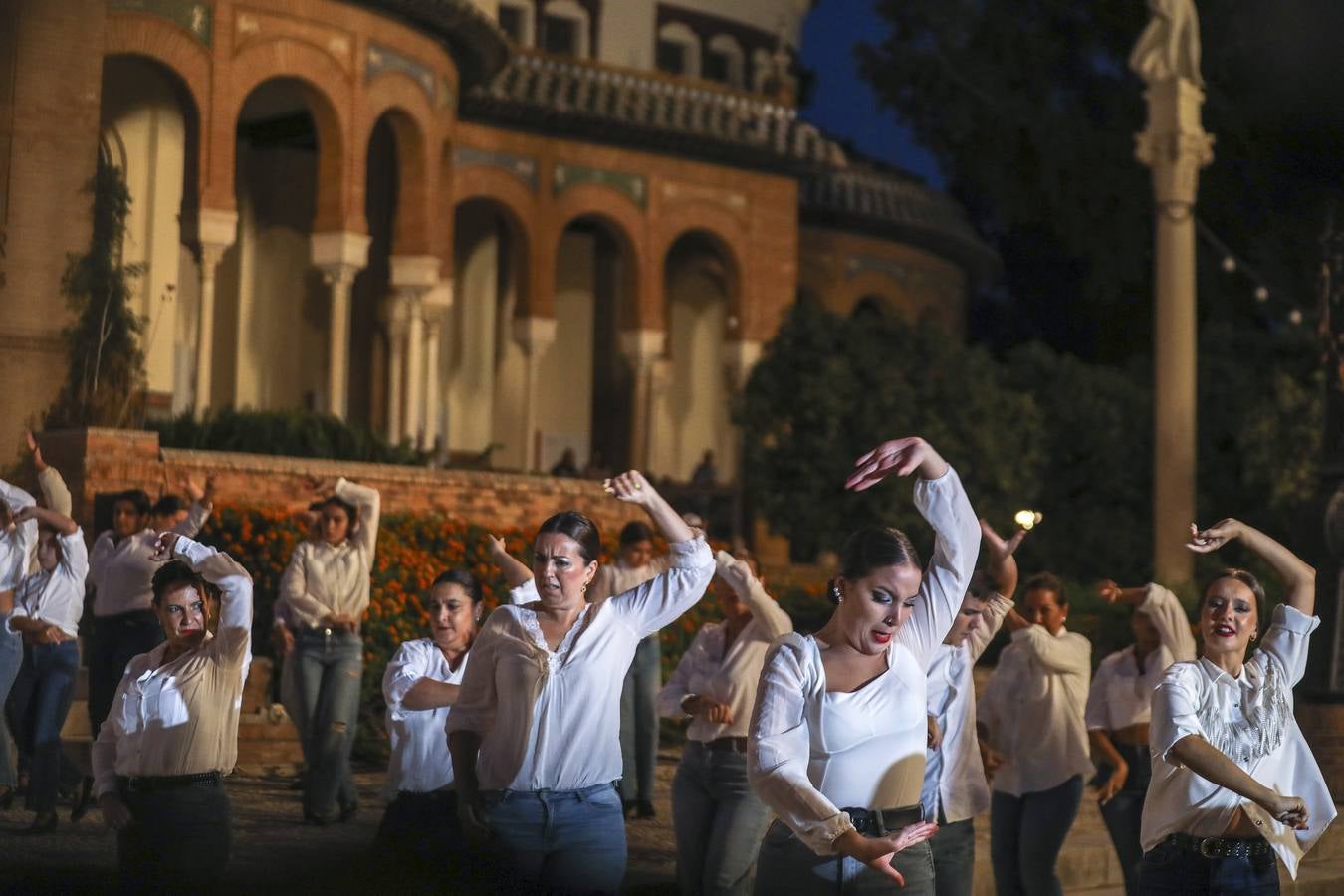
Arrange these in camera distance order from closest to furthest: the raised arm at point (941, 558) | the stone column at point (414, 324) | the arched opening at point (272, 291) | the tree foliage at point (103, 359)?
1. the raised arm at point (941, 558)
2. the tree foliage at point (103, 359)
3. the stone column at point (414, 324)
4. the arched opening at point (272, 291)

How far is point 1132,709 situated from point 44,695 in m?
5.04

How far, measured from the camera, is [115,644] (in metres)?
10.6

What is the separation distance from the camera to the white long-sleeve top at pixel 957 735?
7096 millimetres

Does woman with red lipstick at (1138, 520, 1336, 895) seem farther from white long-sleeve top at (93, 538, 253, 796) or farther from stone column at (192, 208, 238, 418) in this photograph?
stone column at (192, 208, 238, 418)

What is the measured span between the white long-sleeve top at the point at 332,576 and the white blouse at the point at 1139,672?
12.5 ft

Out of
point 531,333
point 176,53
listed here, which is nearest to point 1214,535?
point 176,53

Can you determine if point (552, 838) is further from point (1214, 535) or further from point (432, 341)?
point (432, 341)

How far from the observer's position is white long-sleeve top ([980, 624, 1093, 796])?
8250 millimetres

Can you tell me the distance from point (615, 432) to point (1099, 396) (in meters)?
6.94

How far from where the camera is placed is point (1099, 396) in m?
29.6

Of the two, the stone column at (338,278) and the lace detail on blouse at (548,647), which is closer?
the lace detail on blouse at (548,647)

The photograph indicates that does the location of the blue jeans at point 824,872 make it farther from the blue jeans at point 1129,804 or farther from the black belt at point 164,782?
the blue jeans at point 1129,804

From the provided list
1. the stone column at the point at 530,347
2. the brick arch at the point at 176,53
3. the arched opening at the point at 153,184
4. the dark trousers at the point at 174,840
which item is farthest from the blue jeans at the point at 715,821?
the stone column at the point at 530,347

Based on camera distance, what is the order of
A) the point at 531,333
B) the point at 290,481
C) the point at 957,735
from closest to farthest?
the point at 957,735, the point at 290,481, the point at 531,333
